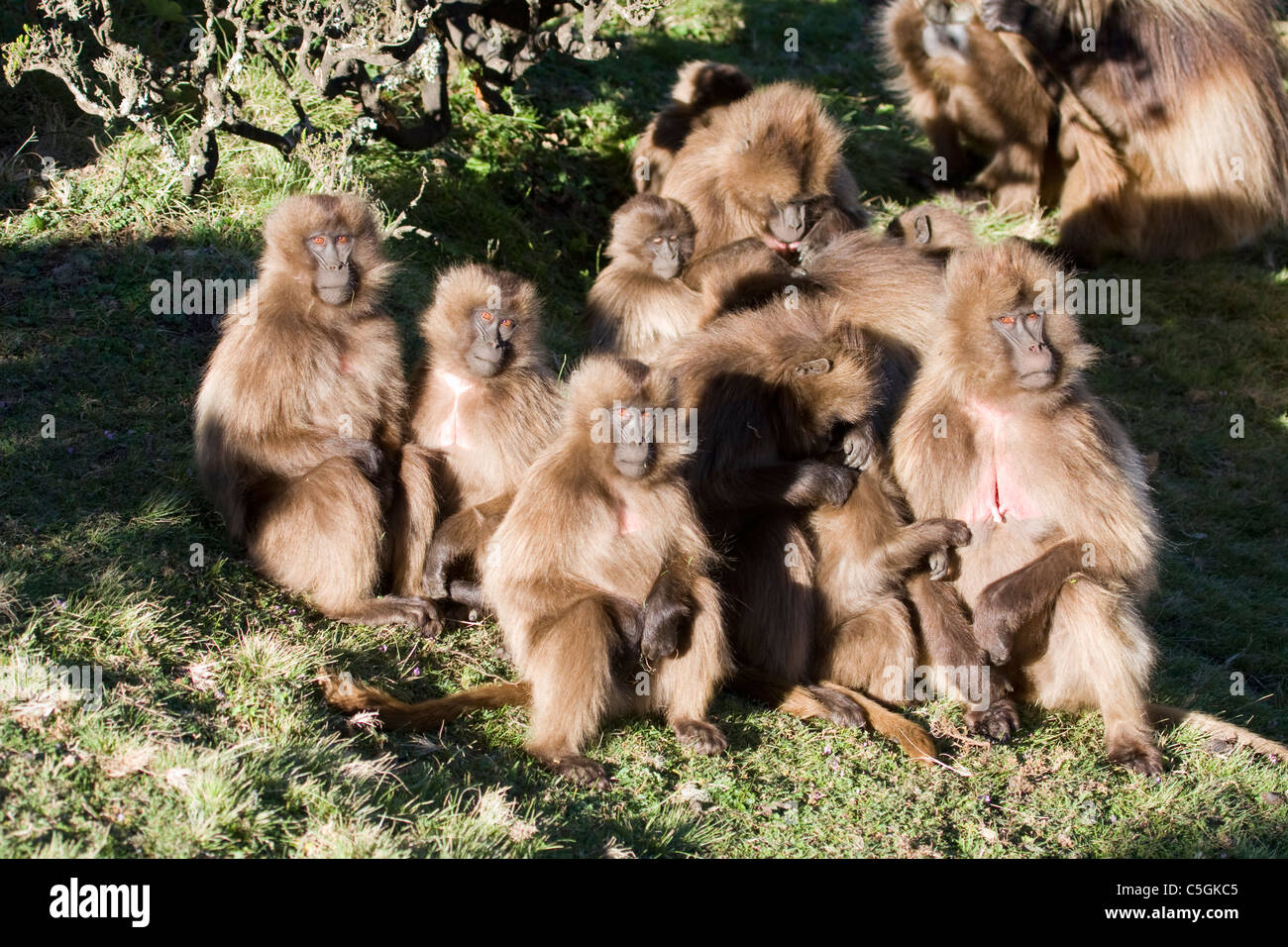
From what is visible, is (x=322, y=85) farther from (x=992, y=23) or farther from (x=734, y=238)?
(x=992, y=23)

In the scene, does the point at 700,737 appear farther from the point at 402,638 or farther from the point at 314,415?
the point at 314,415

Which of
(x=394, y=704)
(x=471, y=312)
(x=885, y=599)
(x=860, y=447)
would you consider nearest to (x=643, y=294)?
(x=471, y=312)

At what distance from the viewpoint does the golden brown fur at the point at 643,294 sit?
6852 millimetres

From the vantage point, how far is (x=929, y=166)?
10.5 metres

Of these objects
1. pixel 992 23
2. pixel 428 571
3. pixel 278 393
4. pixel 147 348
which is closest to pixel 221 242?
pixel 147 348

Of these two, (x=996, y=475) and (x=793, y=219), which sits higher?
(x=793, y=219)

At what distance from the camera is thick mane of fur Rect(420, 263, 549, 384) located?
18.6ft

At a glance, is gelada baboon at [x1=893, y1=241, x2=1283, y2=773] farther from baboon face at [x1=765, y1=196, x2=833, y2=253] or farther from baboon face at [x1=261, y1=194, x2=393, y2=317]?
baboon face at [x1=261, y1=194, x2=393, y2=317]

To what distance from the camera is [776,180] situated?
7.12 meters

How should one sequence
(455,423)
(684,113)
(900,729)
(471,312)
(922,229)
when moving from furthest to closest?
(684,113)
(922,229)
(455,423)
(471,312)
(900,729)

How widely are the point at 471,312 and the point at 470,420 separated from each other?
1.54 feet

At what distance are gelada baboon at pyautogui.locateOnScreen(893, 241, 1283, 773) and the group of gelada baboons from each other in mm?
11

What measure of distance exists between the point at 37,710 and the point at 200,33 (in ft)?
16.8

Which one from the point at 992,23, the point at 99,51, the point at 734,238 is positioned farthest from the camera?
the point at 992,23
